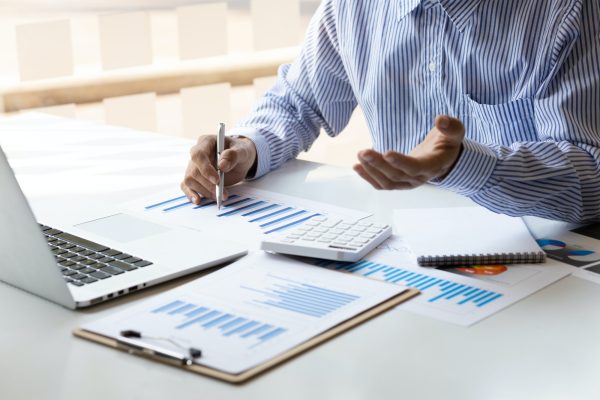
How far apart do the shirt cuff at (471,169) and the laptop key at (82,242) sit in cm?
50

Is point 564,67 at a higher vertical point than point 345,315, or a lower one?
higher

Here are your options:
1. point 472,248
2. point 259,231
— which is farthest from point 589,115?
point 259,231

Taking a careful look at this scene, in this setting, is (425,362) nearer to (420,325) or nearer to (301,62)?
(420,325)

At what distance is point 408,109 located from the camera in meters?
1.77

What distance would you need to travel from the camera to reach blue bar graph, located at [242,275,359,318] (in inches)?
42.5

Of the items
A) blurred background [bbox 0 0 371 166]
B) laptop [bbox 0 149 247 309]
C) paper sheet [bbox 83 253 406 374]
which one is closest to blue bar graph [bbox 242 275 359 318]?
paper sheet [bbox 83 253 406 374]

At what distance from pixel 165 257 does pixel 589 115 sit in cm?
73

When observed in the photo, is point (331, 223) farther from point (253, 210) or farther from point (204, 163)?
point (204, 163)

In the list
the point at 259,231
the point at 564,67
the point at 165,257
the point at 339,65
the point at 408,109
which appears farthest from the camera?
the point at 339,65

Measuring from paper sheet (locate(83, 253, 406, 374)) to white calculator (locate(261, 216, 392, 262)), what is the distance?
0.08 feet

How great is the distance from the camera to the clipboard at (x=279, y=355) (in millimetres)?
934

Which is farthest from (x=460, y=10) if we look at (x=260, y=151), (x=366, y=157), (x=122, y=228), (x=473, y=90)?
(x=122, y=228)

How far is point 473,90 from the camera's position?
5.34ft

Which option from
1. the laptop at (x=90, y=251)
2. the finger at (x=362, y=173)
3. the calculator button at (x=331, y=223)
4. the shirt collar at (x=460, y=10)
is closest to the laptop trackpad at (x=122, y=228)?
the laptop at (x=90, y=251)
